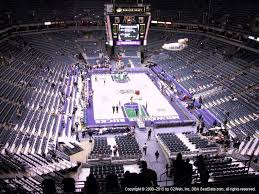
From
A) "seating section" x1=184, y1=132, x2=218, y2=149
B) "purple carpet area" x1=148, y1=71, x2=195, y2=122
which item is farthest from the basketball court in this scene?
"seating section" x1=184, y1=132, x2=218, y2=149

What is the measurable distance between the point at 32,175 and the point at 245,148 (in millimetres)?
16868

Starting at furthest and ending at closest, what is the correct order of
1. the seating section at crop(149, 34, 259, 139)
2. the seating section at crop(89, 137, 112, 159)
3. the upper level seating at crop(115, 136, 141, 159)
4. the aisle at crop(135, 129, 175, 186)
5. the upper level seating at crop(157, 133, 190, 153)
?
the seating section at crop(149, 34, 259, 139) < the upper level seating at crop(157, 133, 190, 153) < the upper level seating at crop(115, 136, 141, 159) < the seating section at crop(89, 137, 112, 159) < the aisle at crop(135, 129, 175, 186)

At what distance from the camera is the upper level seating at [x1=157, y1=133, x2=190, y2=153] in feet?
87.8

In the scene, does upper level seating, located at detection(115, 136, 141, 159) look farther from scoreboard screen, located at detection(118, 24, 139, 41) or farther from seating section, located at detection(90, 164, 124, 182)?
scoreboard screen, located at detection(118, 24, 139, 41)

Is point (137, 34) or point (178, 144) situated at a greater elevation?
point (137, 34)

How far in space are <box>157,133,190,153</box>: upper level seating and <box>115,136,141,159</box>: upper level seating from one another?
245 cm

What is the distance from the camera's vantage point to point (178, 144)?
27.9 meters

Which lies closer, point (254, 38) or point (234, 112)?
point (234, 112)

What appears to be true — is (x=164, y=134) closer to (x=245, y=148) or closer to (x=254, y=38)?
(x=245, y=148)

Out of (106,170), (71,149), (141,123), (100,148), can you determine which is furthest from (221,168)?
(141,123)

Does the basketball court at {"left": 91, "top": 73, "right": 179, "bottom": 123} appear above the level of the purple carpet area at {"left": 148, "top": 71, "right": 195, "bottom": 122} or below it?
above

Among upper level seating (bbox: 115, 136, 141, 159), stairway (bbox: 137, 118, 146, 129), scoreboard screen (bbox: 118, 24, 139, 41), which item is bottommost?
stairway (bbox: 137, 118, 146, 129)

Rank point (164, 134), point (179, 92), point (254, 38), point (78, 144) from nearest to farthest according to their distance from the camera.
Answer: point (78, 144) < point (164, 134) < point (179, 92) < point (254, 38)

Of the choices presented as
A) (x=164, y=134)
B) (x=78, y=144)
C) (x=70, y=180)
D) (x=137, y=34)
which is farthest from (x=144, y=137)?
(x=137, y=34)
